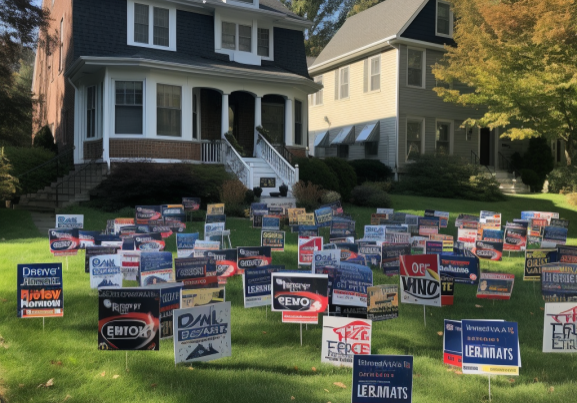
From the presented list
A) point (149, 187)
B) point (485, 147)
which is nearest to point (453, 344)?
point (149, 187)

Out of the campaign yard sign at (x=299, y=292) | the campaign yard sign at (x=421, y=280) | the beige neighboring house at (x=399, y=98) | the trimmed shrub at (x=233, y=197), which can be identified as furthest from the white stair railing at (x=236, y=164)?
the campaign yard sign at (x=299, y=292)

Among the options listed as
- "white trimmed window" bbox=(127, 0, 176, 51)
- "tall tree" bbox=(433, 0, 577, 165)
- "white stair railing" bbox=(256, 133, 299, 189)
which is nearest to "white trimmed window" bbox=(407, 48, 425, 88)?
"tall tree" bbox=(433, 0, 577, 165)

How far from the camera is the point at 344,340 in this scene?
217 inches

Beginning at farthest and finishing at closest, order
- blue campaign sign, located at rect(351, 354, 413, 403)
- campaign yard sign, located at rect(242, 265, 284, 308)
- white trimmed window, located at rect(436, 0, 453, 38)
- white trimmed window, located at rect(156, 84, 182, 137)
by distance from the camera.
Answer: white trimmed window, located at rect(436, 0, 453, 38) < white trimmed window, located at rect(156, 84, 182, 137) < campaign yard sign, located at rect(242, 265, 284, 308) < blue campaign sign, located at rect(351, 354, 413, 403)

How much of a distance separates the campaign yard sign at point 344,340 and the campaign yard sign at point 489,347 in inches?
35.2

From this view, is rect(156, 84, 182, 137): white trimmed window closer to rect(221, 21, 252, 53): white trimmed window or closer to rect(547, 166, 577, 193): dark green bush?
rect(221, 21, 252, 53): white trimmed window

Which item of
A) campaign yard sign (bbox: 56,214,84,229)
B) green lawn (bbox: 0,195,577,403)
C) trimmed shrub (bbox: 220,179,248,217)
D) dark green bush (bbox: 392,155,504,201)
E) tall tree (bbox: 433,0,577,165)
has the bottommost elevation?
green lawn (bbox: 0,195,577,403)

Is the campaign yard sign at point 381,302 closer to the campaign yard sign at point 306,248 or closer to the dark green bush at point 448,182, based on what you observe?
the campaign yard sign at point 306,248

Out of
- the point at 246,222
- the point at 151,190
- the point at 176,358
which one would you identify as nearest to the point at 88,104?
the point at 151,190

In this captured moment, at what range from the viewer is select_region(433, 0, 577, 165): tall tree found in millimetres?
21031

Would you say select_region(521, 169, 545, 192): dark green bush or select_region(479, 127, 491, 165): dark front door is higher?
select_region(479, 127, 491, 165): dark front door

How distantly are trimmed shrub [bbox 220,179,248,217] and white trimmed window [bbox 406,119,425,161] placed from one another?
1257 cm

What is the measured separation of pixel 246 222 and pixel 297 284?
9.95m

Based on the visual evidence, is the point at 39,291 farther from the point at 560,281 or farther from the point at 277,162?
the point at 277,162
